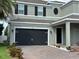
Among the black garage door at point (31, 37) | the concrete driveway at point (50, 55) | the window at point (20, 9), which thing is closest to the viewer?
the concrete driveway at point (50, 55)

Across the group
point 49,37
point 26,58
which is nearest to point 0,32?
point 49,37

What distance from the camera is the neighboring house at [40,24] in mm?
26641

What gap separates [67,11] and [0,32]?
59.4ft

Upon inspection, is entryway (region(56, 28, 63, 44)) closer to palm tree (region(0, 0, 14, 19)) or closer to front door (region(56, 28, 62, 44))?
front door (region(56, 28, 62, 44))

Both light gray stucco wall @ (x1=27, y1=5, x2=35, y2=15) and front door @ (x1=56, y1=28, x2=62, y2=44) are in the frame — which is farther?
light gray stucco wall @ (x1=27, y1=5, x2=35, y2=15)

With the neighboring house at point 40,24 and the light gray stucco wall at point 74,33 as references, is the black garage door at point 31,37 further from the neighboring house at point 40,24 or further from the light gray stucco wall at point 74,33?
the light gray stucco wall at point 74,33

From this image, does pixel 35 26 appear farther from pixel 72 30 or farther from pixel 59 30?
pixel 72 30

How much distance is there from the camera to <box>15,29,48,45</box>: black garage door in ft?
89.2

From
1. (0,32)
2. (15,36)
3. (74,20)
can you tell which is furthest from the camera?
(0,32)

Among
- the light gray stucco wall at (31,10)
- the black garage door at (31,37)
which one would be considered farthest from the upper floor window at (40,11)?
the black garage door at (31,37)

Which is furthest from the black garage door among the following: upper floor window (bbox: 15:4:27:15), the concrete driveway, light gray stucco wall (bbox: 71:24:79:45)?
the concrete driveway

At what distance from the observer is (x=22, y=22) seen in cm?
2706

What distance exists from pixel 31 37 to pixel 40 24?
2.27 m

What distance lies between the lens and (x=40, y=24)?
1092 inches
